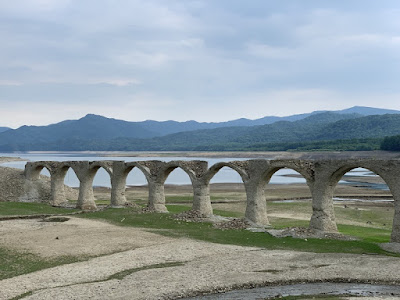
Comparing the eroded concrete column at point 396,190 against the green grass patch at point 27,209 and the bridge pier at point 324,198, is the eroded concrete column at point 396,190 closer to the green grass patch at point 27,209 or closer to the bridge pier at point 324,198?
the bridge pier at point 324,198

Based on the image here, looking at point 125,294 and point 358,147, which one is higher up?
point 358,147

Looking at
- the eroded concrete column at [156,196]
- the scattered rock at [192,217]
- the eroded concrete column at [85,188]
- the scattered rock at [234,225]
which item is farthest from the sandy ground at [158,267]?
the eroded concrete column at [85,188]

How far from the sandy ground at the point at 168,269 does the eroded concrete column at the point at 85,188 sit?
18.1 metres

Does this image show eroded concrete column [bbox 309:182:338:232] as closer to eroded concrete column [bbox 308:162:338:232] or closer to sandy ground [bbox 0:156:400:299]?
eroded concrete column [bbox 308:162:338:232]

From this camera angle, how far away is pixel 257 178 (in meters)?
33.2

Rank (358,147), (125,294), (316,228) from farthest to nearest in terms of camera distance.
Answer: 1. (358,147)
2. (316,228)
3. (125,294)

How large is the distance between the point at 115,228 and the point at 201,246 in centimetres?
849

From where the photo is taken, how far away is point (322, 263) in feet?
68.3

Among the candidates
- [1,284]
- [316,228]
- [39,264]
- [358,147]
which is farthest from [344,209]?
[358,147]

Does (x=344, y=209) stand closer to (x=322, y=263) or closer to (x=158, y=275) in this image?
(x=322, y=263)

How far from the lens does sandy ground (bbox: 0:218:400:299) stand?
17.1 metres

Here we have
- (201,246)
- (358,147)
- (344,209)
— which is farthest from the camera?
(358,147)

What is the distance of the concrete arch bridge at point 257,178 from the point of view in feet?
84.9

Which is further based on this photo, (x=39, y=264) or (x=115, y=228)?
(x=115, y=228)
